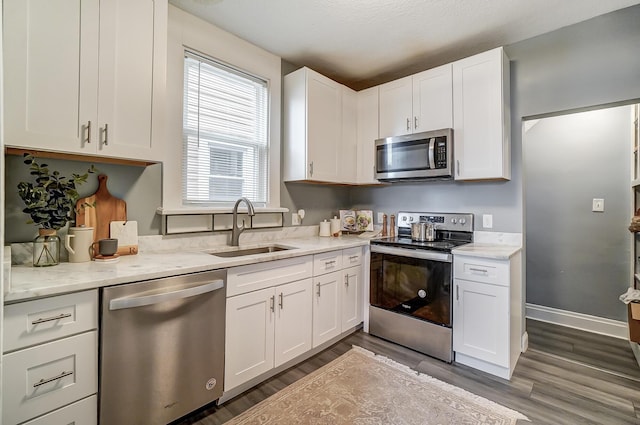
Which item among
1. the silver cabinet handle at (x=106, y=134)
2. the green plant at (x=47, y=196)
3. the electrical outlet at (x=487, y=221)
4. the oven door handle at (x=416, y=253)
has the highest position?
the silver cabinet handle at (x=106, y=134)

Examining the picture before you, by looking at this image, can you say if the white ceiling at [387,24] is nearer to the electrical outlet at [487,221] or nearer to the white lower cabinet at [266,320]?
the electrical outlet at [487,221]

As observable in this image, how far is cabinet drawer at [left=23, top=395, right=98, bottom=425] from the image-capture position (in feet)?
3.93

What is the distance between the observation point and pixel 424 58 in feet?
9.48

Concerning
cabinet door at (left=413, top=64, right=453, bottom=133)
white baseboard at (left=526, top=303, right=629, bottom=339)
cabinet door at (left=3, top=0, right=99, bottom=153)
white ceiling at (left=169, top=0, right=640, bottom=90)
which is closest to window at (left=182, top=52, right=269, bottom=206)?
white ceiling at (left=169, top=0, right=640, bottom=90)

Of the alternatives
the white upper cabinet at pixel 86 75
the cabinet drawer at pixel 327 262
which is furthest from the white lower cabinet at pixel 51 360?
the cabinet drawer at pixel 327 262

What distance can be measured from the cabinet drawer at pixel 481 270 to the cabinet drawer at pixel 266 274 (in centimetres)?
115

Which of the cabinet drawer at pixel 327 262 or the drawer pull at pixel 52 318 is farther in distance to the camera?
the cabinet drawer at pixel 327 262

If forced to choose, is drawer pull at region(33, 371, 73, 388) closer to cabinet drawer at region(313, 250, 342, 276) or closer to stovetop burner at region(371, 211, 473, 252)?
cabinet drawer at region(313, 250, 342, 276)

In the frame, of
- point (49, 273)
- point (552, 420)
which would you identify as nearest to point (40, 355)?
point (49, 273)

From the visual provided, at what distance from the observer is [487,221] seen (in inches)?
105

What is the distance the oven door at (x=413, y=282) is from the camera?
2.35 m

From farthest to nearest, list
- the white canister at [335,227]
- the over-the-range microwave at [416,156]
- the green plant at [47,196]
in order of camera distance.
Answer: the white canister at [335,227] < the over-the-range microwave at [416,156] < the green plant at [47,196]

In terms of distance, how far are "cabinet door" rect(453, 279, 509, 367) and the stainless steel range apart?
0.07 meters

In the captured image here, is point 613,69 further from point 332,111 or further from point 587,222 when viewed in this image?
point 332,111
